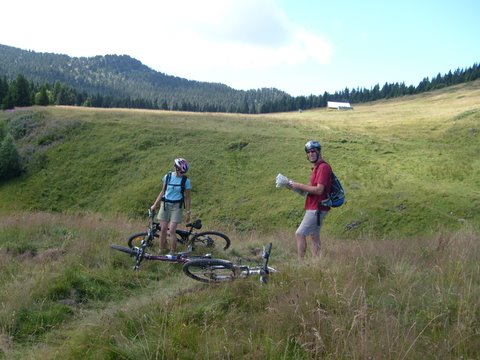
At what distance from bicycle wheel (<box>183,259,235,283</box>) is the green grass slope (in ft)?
60.1

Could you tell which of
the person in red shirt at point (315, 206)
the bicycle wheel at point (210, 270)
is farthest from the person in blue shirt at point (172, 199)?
the bicycle wheel at point (210, 270)

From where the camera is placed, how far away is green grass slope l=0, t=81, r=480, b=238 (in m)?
28.3

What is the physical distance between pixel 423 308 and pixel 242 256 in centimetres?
559

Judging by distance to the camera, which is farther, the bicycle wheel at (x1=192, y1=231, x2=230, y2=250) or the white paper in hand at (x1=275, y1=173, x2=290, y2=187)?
the bicycle wheel at (x1=192, y1=231, x2=230, y2=250)

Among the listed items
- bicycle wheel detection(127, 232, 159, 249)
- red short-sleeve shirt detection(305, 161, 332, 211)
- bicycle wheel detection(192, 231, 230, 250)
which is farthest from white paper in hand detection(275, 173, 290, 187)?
bicycle wheel detection(127, 232, 159, 249)

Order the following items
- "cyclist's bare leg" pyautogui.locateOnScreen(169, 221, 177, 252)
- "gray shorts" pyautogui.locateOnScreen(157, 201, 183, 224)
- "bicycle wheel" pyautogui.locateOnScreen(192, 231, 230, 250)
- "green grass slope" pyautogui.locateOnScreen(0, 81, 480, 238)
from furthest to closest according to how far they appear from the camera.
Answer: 1. "green grass slope" pyautogui.locateOnScreen(0, 81, 480, 238)
2. "bicycle wheel" pyautogui.locateOnScreen(192, 231, 230, 250)
3. "gray shorts" pyautogui.locateOnScreen(157, 201, 183, 224)
4. "cyclist's bare leg" pyautogui.locateOnScreen(169, 221, 177, 252)

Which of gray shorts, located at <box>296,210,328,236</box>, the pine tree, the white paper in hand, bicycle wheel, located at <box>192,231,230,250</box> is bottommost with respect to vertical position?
bicycle wheel, located at <box>192,231,230,250</box>

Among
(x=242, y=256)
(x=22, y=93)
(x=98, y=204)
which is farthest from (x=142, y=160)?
(x=22, y=93)

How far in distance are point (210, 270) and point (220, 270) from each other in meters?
0.14

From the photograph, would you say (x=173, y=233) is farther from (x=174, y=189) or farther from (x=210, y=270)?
(x=210, y=270)

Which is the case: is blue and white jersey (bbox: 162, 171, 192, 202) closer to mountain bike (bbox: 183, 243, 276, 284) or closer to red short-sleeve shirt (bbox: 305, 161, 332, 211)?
red short-sleeve shirt (bbox: 305, 161, 332, 211)

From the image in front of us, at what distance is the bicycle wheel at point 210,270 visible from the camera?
5.68 m

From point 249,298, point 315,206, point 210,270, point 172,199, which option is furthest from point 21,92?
point 249,298

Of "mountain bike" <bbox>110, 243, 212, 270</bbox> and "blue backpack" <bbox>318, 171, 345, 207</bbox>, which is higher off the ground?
"blue backpack" <bbox>318, 171, 345, 207</bbox>
